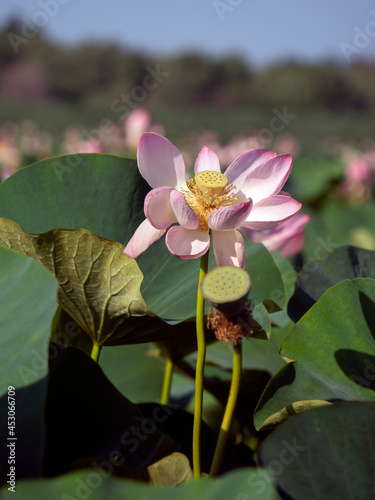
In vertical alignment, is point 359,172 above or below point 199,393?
below

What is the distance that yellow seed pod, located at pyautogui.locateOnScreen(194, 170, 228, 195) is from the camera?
0.50 metres

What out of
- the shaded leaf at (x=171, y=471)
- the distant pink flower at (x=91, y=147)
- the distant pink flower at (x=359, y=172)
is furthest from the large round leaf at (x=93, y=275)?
the distant pink flower at (x=359, y=172)

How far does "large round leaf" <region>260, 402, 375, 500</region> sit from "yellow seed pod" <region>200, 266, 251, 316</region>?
0.09 metres

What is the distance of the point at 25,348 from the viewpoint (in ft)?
1.41

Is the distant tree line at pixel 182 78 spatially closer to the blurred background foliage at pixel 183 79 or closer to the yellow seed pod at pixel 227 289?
the blurred background foliage at pixel 183 79

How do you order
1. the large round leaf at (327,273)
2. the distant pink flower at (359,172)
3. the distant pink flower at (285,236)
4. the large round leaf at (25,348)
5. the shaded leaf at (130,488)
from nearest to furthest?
the shaded leaf at (130,488)
the large round leaf at (25,348)
the large round leaf at (327,273)
the distant pink flower at (285,236)
the distant pink flower at (359,172)

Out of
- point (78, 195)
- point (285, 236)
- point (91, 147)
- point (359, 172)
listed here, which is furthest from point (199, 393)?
point (359, 172)

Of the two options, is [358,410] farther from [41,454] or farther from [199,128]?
[199,128]

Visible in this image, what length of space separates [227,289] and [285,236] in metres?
0.60

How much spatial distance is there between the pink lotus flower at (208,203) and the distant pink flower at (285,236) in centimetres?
42

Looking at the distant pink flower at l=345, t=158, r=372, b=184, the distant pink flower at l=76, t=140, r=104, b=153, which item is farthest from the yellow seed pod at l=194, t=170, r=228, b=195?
the distant pink flower at l=345, t=158, r=372, b=184

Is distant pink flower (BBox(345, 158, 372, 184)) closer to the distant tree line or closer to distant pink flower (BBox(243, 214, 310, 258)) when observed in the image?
distant pink flower (BBox(243, 214, 310, 258))

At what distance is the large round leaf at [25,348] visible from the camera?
15.7 inches

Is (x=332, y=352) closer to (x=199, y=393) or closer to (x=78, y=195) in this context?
(x=199, y=393)
